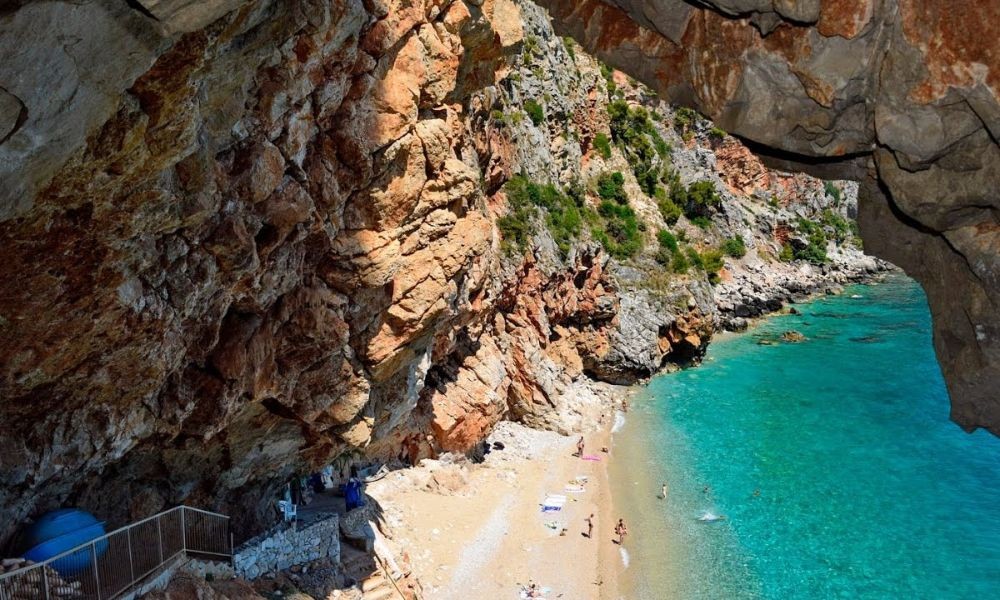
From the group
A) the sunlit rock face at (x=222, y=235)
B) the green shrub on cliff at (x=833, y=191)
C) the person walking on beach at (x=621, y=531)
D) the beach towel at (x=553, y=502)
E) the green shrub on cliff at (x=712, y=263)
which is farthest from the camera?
the green shrub on cliff at (x=833, y=191)

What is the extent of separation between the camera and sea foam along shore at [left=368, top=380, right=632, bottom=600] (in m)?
24.6

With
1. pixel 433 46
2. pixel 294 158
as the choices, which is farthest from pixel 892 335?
pixel 294 158

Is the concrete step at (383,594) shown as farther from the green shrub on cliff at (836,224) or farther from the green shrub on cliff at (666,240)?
the green shrub on cliff at (836,224)

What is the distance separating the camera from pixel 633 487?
32750mm

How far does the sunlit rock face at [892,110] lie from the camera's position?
705 centimetres

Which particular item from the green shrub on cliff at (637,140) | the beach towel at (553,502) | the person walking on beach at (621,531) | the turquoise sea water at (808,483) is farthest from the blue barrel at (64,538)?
the green shrub on cliff at (637,140)

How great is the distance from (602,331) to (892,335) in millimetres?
26587

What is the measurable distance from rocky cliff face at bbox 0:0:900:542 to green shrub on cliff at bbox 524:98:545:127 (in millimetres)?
13918

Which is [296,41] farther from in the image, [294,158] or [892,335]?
[892,335]

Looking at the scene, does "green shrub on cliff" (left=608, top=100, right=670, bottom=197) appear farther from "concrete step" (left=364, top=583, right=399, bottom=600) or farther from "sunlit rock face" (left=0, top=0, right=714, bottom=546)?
"concrete step" (left=364, top=583, right=399, bottom=600)

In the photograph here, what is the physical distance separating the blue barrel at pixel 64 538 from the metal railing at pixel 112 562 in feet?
0.05

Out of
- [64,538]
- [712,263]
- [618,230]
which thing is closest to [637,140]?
[712,263]

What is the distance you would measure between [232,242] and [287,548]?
9.47 metres

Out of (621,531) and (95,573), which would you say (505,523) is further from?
(95,573)
